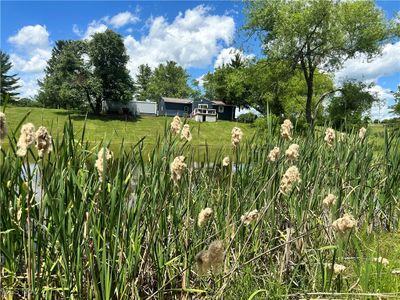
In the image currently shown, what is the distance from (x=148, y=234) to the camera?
2.28 meters

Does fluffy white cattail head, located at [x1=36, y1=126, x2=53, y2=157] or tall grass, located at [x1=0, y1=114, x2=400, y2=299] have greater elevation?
fluffy white cattail head, located at [x1=36, y1=126, x2=53, y2=157]

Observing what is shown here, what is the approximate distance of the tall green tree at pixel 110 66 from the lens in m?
43.6

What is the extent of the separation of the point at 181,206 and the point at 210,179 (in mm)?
555

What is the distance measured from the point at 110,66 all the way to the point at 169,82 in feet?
133

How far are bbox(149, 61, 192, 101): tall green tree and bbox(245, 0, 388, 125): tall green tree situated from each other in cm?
5068

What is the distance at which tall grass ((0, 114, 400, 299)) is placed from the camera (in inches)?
71.8

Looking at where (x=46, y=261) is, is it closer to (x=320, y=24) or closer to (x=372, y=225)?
(x=372, y=225)

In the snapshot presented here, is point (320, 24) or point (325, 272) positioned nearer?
point (325, 272)

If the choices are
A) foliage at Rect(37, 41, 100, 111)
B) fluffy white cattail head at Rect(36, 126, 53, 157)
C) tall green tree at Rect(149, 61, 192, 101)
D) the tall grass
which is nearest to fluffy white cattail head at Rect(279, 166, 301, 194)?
the tall grass

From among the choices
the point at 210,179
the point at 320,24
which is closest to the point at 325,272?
the point at 210,179

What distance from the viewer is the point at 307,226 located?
2.93 metres

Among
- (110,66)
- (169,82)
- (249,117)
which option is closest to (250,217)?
(249,117)

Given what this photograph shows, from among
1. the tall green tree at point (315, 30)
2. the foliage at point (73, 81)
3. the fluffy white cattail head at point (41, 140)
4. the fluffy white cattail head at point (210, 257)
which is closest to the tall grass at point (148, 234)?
the fluffy white cattail head at point (41, 140)

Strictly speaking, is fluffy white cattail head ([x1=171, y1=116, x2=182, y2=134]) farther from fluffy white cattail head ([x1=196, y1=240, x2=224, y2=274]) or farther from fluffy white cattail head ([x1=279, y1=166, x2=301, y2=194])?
fluffy white cattail head ([x1=196, y1=240, x2=224, y2=274])
